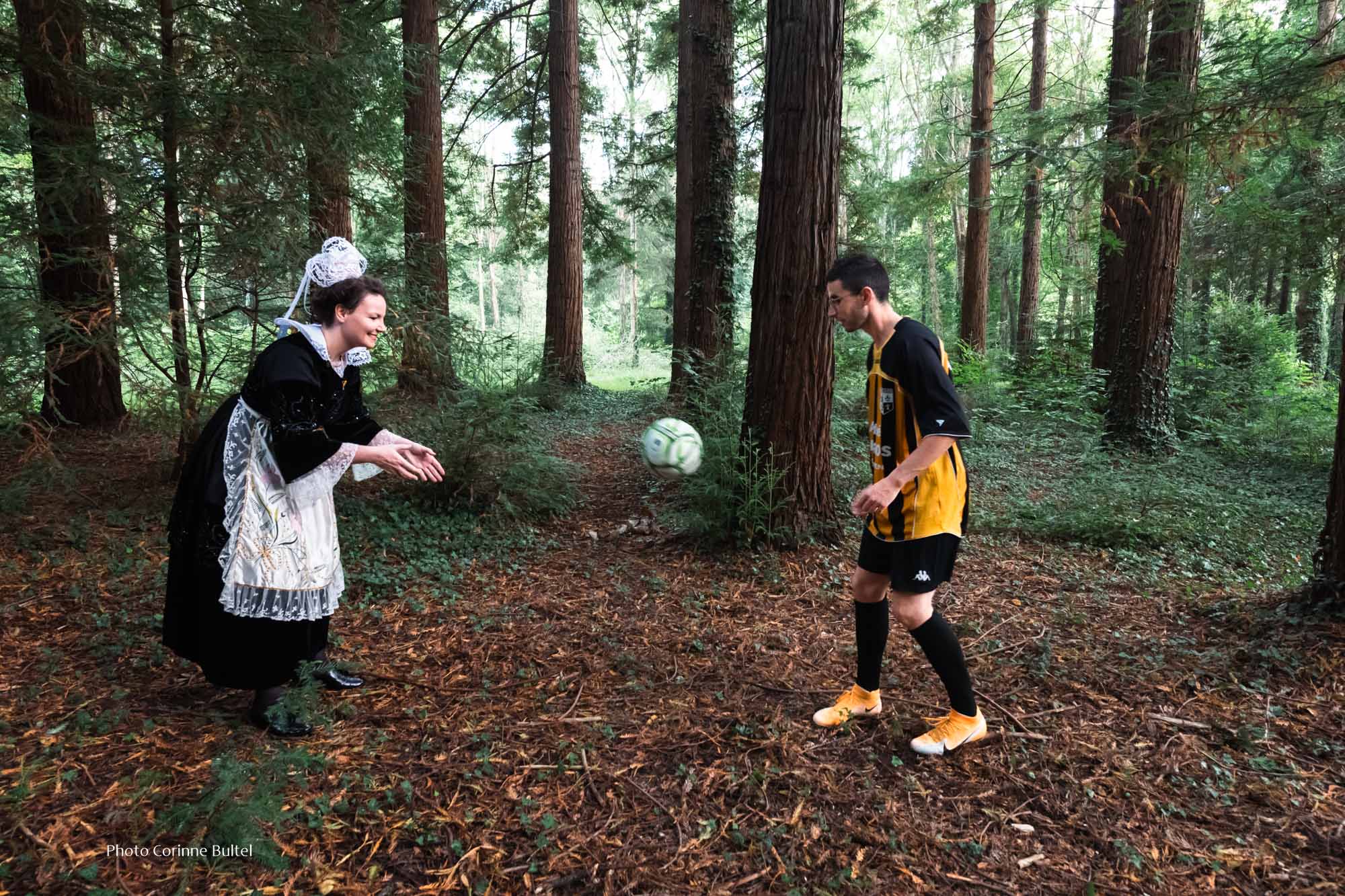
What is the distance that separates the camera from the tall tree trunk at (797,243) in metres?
4.63

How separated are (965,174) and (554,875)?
15.3 m

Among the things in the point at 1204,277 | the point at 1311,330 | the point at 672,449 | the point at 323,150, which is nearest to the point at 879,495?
the point at 672,449

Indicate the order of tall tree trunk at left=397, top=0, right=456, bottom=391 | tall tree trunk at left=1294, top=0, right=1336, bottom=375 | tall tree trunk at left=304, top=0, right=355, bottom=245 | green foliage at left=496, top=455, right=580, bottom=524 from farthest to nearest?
tall tree trunk at left=1294, top=0, right=1336, bottom=375 → tall tree trunk at left=397, top=0, right=456, bottom=391 → green foliage at left=496, top=455, right=580, bottom=524 → tall tree trunk at left=304, top=0, right=355, bottom=245

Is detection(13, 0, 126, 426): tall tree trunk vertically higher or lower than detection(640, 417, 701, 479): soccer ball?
higher

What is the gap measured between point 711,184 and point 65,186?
699cm

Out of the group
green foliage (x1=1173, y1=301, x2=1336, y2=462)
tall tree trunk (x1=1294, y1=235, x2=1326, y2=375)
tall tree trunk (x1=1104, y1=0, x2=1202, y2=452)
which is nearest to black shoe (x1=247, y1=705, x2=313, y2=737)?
tall tree trunk (x1=1104, y1=0, x2=1202, y2=452)

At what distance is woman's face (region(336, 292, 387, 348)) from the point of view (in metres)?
2.74

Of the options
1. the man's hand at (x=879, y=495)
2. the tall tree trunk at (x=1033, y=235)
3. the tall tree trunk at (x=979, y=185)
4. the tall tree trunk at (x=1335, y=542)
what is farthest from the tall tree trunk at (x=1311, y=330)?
the man's hand at (x=879, y=495)

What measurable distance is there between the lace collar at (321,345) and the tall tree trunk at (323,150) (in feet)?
9.90

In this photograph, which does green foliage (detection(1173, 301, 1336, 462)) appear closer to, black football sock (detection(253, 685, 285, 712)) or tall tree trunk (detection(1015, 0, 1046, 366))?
tall tree trunk (detection(1015, 0, 1046, 366))

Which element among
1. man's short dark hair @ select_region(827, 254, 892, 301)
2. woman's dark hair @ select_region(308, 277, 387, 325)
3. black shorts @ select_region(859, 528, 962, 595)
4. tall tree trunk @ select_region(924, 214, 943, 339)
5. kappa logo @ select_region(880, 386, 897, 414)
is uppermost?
tall tree trunk @ select_region(924, 214, 943, 339)

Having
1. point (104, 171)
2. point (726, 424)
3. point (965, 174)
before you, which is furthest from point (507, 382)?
point (965, 174)

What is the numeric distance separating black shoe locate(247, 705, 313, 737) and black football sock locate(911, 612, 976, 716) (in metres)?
2.47

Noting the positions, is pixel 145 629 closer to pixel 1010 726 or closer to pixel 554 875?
pixel 554 875
